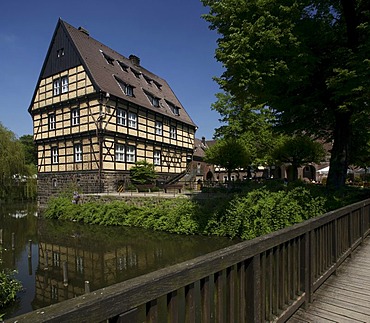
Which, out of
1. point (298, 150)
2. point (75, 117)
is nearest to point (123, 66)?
point (75, 117)

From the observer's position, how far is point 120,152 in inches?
947

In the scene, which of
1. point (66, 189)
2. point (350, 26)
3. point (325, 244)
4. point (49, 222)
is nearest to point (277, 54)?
point (350, 26)

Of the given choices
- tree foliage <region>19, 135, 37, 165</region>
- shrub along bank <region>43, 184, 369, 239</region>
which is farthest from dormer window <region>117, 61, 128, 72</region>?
tree foliage <region>19, 135, 37, 165</region>

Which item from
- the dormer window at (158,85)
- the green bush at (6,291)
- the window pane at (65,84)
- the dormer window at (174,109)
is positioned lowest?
the green bush at (6,291)

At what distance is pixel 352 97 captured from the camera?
9391mm

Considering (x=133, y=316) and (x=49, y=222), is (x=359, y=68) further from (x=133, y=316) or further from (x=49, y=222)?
(x=49, y=222)

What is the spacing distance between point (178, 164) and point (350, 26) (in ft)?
76.1

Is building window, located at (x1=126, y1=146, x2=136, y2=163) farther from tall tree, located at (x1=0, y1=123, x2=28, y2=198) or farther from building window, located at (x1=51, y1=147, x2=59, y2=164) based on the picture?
tall tree, located at (x1=0, y1=123, x2=28, y2=198)

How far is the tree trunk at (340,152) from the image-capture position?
38.0ft

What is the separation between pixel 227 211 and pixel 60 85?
794 inches

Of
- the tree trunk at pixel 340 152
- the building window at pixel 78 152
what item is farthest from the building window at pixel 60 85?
the tree trunk at pixel 340 152

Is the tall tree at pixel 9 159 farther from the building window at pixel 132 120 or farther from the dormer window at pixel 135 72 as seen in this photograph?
the dormer window at pixel 135 72

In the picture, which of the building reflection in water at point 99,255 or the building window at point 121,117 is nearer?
the building reflection in water at point 99,255

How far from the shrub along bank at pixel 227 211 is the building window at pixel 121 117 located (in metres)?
7.59
